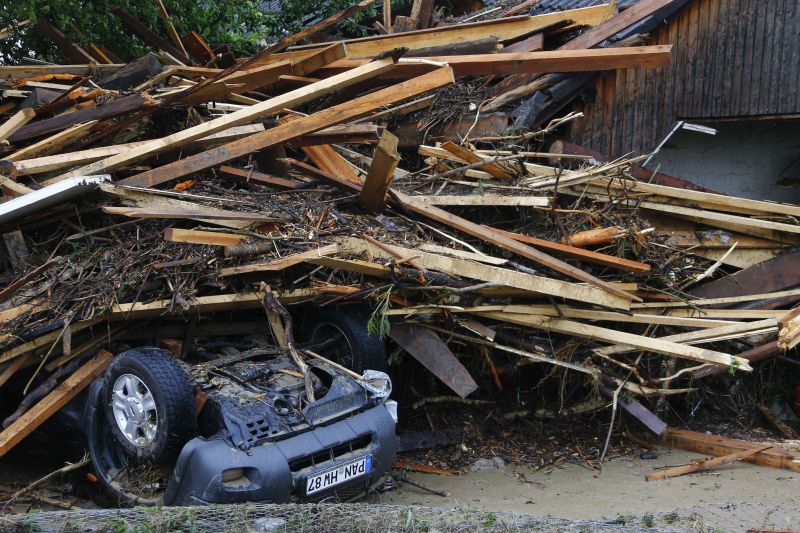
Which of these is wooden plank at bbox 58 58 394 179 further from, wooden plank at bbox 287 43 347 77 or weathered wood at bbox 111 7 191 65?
weathered wood at bbox 111 7 191 65

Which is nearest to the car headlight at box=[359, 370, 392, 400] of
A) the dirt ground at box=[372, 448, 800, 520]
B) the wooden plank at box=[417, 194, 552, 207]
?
the dirt ground at box=[372, 448, 800, 520]

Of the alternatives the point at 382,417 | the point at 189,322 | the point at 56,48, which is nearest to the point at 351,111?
the point at 189,322

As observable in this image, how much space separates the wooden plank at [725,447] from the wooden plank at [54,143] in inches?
237

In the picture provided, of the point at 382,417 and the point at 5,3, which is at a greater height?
the point at 5,3

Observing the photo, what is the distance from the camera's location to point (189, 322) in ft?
21.7

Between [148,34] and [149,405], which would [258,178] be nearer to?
[149,405]

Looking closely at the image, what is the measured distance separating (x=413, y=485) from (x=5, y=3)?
731 cm

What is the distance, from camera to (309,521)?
445 cm

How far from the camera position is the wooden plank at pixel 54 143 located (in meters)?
7.59

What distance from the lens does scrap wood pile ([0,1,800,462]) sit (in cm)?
637

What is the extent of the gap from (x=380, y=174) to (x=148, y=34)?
5.53m

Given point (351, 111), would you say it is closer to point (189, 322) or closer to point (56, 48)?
point (189, 322)

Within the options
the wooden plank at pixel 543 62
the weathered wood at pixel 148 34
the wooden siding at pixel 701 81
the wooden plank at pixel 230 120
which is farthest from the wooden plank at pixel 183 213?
the weathered wood at pixel 148 34

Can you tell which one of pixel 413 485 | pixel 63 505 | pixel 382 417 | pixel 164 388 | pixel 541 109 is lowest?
pixel 413 485
